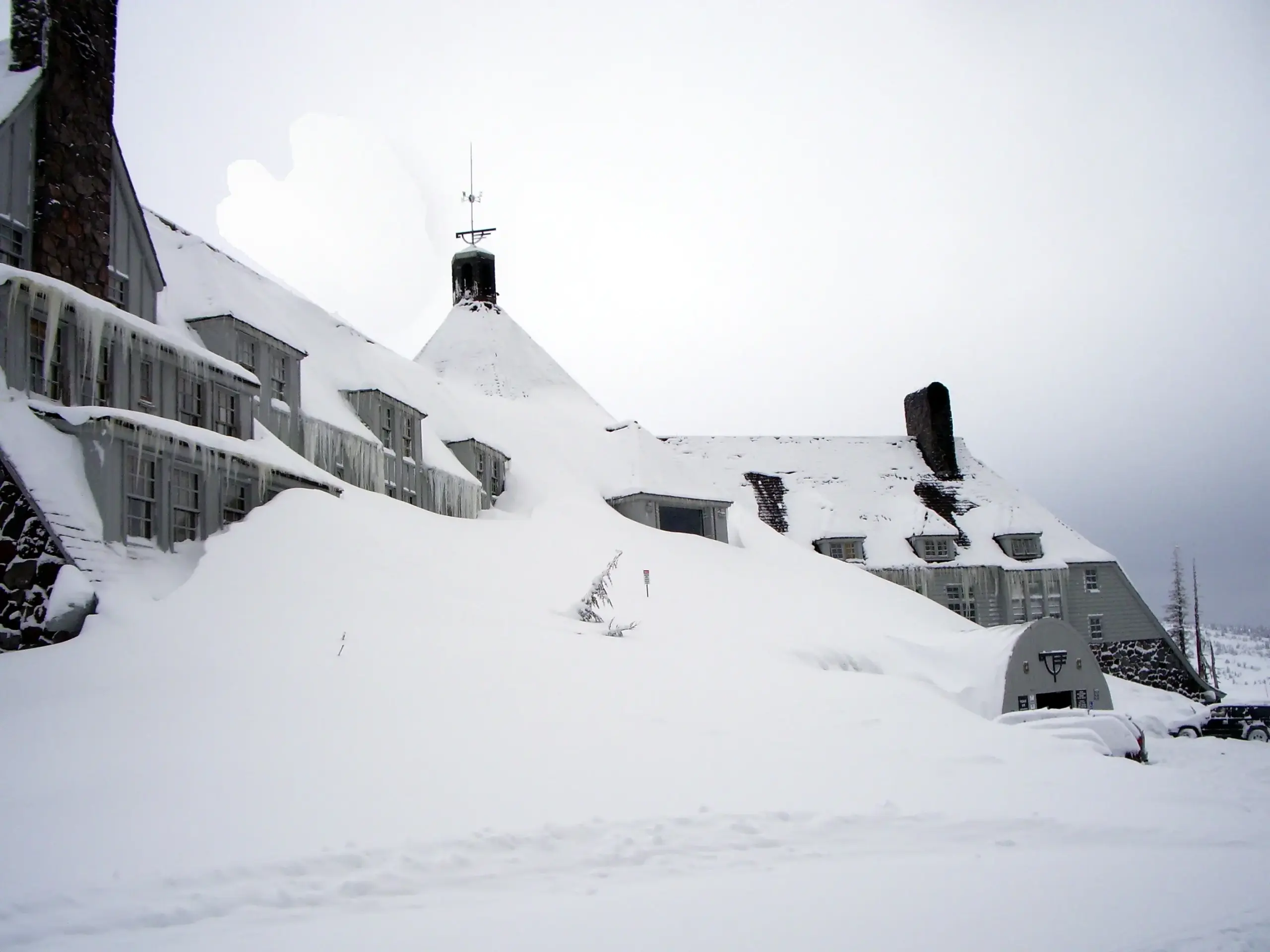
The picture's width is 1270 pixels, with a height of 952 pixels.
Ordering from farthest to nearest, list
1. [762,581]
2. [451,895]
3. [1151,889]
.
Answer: [762,581]
[1151,889]
[451,895]

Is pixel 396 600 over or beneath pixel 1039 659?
over

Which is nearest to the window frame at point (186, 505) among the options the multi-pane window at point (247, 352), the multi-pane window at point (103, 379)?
the multi-pane window at point (103, 379)

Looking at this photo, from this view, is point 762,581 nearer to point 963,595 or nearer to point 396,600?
point 396,600

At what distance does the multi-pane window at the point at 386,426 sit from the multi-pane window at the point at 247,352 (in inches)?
182

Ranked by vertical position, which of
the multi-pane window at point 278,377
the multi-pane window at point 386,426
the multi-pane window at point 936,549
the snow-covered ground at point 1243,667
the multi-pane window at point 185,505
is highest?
the multi-pane window at point 278,377

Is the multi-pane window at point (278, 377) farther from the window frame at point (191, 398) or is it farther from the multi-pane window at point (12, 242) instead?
the multi-pane window at point (12, 242)

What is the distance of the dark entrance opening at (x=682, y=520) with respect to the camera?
34281 millimetres

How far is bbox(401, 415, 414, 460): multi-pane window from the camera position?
25.7 metres

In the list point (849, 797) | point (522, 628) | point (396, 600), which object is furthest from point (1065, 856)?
point (396, 600)

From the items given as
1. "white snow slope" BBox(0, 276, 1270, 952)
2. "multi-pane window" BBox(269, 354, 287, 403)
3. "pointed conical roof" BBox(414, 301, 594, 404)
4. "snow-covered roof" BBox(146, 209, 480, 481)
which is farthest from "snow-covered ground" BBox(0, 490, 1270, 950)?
"pointed conical roof" BBox(414, 301, 594, 404)

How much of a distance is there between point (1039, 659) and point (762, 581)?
297 inches

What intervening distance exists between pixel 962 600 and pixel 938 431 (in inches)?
392

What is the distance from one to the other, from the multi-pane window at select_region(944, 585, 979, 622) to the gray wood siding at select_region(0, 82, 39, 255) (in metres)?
35.3

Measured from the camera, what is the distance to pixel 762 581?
89.2 feet
